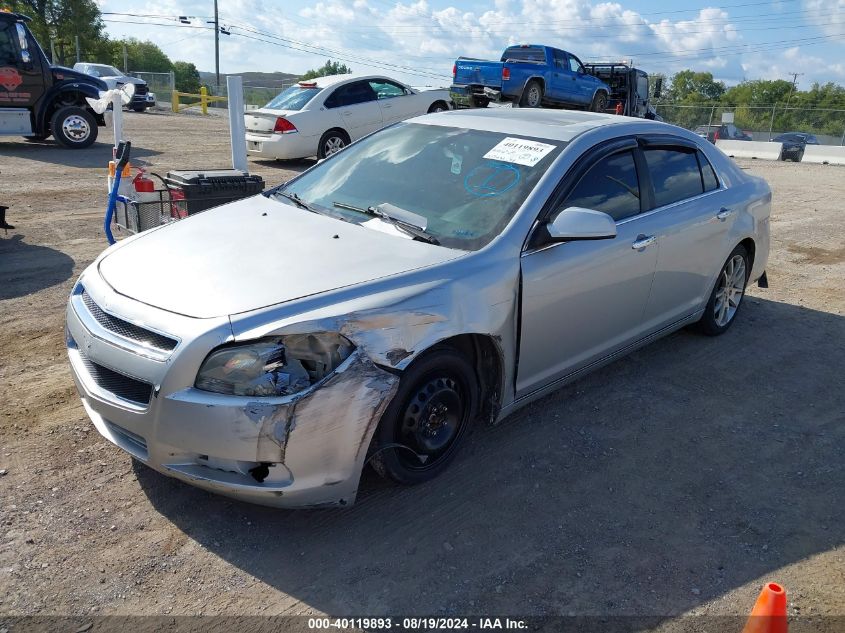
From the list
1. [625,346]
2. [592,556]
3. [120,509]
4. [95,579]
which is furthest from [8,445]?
[625,346]

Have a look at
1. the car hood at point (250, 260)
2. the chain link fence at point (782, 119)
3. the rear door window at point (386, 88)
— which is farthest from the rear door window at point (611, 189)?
the chain link fence at point (782, 119)

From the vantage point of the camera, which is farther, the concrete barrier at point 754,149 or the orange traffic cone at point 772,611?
the concrete barrier at point 754,149

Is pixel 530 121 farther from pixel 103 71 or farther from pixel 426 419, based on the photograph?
pixel 103 71

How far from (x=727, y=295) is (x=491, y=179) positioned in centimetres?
277

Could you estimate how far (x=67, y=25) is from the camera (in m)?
53.5

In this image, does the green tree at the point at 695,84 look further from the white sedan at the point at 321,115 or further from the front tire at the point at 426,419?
the front tire at the point at 426,419

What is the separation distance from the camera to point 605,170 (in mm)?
4090

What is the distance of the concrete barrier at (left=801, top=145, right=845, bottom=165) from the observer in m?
23.2

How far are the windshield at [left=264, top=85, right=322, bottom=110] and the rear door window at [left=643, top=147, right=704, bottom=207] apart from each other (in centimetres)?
931

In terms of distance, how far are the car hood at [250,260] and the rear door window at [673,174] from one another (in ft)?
6.02

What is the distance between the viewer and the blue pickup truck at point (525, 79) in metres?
20.0

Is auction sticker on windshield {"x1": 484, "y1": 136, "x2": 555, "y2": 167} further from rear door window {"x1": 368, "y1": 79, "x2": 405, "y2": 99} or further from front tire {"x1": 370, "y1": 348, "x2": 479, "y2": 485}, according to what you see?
rear door window {"x1": 368, "y1": 79, "x2": 405, "y2": 99}

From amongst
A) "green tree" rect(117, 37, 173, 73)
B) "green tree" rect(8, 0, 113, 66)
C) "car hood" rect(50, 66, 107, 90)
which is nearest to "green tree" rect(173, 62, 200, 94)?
"green tree" rect(117, 37, 173, 73)

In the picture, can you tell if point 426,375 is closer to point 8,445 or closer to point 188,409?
point 188,409
